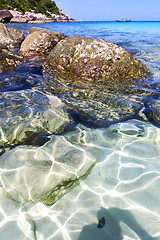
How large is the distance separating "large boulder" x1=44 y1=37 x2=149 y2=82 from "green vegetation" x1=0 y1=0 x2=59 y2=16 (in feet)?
214

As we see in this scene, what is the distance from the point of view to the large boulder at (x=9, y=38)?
9222 mm

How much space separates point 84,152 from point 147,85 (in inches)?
126

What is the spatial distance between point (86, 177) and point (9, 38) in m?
10.7

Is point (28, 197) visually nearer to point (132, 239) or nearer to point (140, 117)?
point (132, 239)

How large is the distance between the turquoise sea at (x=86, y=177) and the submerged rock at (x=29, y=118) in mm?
19

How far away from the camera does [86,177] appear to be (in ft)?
6.61

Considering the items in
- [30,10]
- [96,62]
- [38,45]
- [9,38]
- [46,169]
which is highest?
[30,10]

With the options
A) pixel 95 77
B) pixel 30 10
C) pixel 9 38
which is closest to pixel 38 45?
pixel 9 38

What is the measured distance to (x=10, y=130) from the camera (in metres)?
2.67

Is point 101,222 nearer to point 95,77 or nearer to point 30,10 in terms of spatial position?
point 95,77

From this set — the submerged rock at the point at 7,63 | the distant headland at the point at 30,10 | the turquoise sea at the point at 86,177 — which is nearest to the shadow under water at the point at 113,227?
the turquoise sea at the point at 86,177

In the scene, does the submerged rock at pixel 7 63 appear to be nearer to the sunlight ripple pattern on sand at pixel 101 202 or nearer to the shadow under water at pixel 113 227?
the sunlight ripple pattern on sand at pixel 101 202

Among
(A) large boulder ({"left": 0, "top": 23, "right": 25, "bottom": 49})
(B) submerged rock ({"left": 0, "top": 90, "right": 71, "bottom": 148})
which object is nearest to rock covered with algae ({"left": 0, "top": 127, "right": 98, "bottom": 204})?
(B) submerged rock ({"left": 0, "top": 90, "right": 71, "bottom": 148})

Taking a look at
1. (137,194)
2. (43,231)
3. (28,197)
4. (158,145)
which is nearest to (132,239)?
(137,194)
